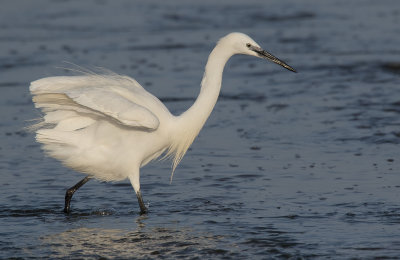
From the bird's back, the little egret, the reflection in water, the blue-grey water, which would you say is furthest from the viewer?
the little egret

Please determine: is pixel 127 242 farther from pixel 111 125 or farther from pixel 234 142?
pixel 234 142

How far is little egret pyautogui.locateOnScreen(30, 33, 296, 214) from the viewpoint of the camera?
316 inches

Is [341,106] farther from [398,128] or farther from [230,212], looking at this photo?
[230,212]

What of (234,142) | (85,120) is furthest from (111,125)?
(234,142)

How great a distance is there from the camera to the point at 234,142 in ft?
35.3

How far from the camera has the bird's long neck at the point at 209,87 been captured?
8.25 m

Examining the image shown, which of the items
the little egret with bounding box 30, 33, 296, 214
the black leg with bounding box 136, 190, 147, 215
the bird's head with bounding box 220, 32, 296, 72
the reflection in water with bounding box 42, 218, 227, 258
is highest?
the bird's head with bounding box 220, 32, 296, 72

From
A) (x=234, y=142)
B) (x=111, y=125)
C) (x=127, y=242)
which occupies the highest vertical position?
(x=111, y=125)

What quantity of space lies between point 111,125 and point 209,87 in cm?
107

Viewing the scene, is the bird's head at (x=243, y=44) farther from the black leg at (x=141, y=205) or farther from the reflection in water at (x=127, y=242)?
the reflection in water at (x=127, y=242)

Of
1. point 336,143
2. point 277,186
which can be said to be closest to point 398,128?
point 336,143

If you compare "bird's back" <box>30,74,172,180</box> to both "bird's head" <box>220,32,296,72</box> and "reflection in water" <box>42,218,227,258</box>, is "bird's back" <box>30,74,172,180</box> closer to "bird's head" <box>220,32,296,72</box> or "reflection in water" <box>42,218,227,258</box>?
"reflection in water" <box>42,218,227,258</box>

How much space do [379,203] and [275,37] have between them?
903 cm

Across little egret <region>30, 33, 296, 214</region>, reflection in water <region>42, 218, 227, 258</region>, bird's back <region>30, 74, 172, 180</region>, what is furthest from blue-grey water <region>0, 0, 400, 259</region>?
→ bird's back <region>30, 74, 172, 180</region>
